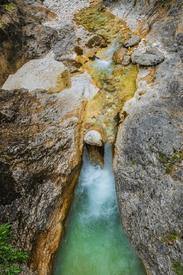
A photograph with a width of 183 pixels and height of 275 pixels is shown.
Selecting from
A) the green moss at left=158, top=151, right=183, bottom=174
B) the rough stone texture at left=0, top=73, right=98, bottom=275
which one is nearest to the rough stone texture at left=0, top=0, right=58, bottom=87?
the rough stone texture at left=0, top=73, right=98, bottom=275

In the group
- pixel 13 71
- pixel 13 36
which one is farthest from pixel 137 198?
pixel 13 36

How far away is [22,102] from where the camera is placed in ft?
22.7

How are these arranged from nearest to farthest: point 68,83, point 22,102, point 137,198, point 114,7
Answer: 1. point 137,198
2. point 22,102
3. point 68,83
4. point 114,7

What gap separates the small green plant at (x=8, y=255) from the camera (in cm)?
305

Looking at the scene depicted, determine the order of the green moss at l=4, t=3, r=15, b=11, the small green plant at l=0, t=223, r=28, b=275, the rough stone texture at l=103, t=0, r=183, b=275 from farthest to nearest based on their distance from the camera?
the green moss at l=4, t=3, r=15, b=11 < the rough stone texture at l=103, t=0, r=183, b=275 < the small green plant at l=0, t=223, r=28, b=275

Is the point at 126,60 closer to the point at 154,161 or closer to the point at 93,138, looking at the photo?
the point at 93,138

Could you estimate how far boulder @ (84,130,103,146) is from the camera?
20.3ft

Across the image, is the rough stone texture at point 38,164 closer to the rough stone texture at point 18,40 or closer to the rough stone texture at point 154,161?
the rough stone texture at point 154,161

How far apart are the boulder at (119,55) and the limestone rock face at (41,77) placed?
3503mm

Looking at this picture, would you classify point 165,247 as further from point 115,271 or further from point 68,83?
point 68,83

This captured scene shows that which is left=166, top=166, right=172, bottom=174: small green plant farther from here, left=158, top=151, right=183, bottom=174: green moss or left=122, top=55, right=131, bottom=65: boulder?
left=122, top=55, right=131, bottom=65: boulder

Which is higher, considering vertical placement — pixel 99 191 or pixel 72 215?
pixel 99 191

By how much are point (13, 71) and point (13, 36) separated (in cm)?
261

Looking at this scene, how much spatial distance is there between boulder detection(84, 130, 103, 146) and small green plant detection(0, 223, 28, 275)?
4.04 metres
